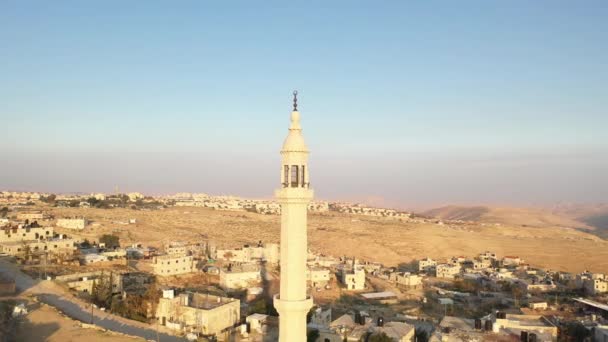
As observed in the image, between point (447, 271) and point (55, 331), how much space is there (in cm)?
3364

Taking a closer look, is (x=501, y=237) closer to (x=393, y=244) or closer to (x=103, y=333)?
(x=393, y=244)

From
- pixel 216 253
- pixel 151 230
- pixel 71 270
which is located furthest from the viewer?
pixel 151 230

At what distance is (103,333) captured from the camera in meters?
20.8

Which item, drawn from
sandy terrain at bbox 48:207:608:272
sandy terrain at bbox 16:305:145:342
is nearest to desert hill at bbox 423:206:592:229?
sandy terrain at bbox 48:207:608:272

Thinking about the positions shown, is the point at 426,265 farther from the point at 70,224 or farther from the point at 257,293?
the point at 70,224

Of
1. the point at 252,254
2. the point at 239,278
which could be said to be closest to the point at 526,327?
the point at 239,278

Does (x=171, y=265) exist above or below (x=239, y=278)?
above

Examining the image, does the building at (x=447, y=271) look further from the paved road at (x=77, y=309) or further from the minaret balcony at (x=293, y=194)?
the minaret balcony at (x=293, y=194)

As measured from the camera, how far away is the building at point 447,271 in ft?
152

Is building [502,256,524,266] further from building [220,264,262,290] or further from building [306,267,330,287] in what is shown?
building [220,264,262,290]

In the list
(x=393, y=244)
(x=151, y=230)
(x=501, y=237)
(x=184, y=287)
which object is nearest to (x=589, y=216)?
(x=501, y=237)

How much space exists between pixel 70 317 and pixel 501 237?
67.6 m

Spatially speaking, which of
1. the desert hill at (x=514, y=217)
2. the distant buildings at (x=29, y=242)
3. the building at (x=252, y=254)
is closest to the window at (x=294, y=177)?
the distant buildings at (x=29, y=242)

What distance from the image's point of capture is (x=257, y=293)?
3284 centimetres
